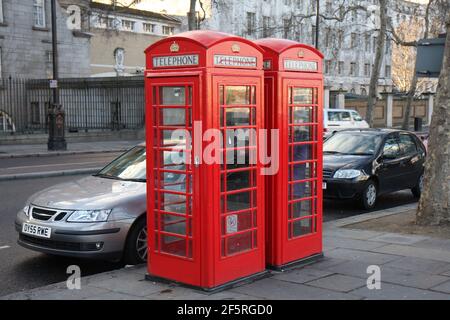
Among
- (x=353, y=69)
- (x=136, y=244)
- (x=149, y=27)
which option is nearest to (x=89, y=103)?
(x=149, y=27)

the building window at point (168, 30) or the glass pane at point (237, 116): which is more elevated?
the building window at point (168, 30)

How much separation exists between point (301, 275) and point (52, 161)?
50.9 ft

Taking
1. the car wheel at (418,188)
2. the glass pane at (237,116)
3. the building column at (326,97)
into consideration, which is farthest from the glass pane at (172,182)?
the building column at (326,97)

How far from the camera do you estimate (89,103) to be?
31016 mm

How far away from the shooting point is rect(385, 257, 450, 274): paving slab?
19.8 feet

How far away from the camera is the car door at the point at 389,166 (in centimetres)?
1117

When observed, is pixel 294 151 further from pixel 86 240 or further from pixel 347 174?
pixel 347 174

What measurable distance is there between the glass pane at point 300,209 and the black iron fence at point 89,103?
80.6ft

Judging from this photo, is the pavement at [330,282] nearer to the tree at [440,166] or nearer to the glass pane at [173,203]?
the glass pane at [173,203]

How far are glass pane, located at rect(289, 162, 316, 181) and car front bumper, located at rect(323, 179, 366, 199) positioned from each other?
4367 mm

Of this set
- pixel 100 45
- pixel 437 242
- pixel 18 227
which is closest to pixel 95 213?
pixel 18 227

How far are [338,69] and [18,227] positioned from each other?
208ft

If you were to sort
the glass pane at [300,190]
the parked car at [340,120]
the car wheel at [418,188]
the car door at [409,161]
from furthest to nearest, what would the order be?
the parked car at [340,120] < the car wheel at [418,188] < the car door at [409,161] < the glass pane at [300,190]
